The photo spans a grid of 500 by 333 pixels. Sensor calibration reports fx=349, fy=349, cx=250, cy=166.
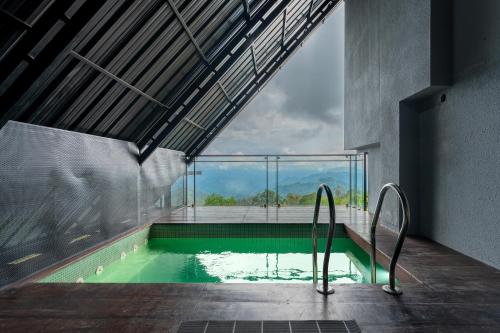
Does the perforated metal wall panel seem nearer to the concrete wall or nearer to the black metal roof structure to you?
the black metal roof structure

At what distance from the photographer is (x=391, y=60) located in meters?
4.88

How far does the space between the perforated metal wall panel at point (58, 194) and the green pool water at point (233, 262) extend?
55cm

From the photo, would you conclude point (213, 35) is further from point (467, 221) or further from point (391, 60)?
point (467, 221)

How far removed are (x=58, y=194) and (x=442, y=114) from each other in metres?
4.21

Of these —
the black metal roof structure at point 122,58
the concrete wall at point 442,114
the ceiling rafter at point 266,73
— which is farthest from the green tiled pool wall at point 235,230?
the ceiling rafter at point 266,73

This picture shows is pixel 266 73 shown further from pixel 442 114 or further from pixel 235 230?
pixel 442 114

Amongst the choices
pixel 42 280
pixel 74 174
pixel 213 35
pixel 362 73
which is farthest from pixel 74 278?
pixel 362 73

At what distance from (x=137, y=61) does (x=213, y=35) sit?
5.06 ft

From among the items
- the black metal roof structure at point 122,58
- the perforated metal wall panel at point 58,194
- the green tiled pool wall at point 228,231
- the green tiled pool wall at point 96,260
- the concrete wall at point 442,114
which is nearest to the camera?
the black metal roof structure at point 122,58

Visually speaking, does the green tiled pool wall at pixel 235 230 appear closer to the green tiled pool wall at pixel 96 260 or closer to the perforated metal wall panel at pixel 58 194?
the green tiled pool wall at pixel 96 260

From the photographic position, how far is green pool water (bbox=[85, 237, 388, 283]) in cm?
391

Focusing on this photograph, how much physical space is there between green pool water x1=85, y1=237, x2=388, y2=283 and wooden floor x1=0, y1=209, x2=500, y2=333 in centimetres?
127

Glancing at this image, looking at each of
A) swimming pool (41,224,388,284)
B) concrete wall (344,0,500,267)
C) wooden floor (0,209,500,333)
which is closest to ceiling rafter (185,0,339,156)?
concrete wall (344,0,500,267)

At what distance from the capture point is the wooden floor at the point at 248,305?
1835mm
